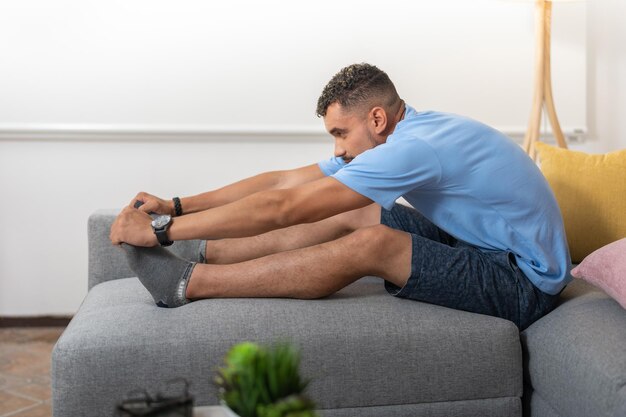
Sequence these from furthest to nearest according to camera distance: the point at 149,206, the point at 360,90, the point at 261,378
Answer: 1. the point at 149,206
2. the point at 360,90
3. the point at 261,378

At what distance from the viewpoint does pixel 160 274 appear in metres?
2.15

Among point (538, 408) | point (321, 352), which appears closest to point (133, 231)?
point (321, 352)

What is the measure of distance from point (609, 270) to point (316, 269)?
0.69 meters

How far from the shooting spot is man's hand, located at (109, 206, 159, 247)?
2162mm

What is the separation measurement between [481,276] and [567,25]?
1.83m

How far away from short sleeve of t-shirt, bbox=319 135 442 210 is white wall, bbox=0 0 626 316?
1.37m

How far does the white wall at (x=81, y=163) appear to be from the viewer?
11.2ft

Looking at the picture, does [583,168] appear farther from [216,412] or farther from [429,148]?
[216,412]

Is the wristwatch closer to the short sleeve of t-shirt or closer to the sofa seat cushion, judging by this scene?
the sofa seat cushion

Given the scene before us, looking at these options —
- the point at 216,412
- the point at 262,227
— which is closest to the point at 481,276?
the point at 262,227

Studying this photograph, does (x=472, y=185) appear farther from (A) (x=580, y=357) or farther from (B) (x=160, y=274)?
(B) (x=160, y=274)

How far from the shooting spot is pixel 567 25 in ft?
11.8

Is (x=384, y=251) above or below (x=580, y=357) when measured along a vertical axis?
above

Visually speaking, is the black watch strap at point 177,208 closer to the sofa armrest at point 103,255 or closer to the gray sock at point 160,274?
the sofa armrest at point 103,255
